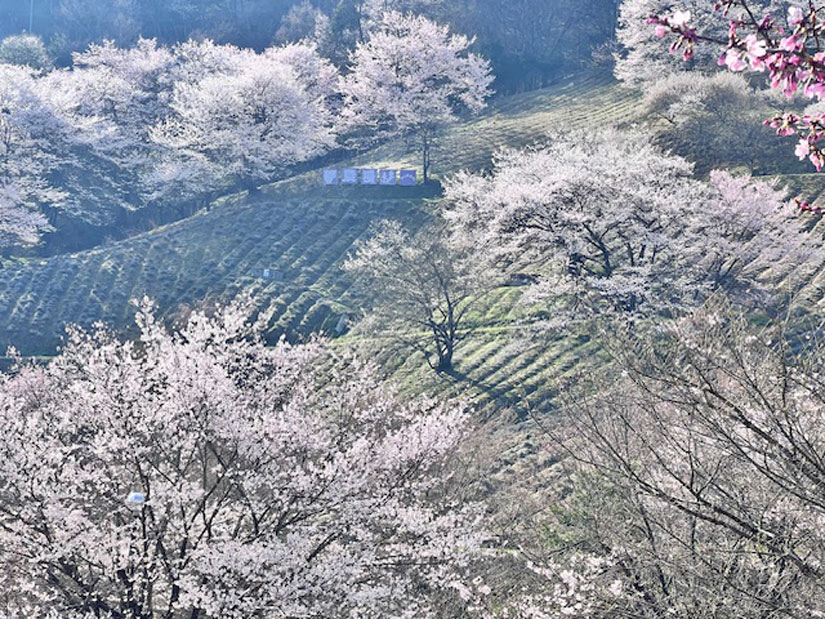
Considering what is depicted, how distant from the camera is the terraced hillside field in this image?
117 ft

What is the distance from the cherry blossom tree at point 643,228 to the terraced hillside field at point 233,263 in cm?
1074

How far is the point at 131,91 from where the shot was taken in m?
54.2

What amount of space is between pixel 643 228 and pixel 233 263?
21862 mm

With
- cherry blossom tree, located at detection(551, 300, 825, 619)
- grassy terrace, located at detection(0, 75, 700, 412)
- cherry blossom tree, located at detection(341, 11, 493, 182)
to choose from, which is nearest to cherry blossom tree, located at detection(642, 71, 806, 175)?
grassy terrace, located at detection(0, 75, 700, 412)

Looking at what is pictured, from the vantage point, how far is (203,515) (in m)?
12.1

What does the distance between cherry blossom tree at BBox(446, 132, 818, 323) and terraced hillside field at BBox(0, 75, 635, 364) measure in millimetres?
10737

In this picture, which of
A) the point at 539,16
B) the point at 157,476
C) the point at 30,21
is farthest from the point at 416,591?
the point at 30,21

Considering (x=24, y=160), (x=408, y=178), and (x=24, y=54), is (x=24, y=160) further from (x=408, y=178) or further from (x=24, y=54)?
(x=24, y=54)

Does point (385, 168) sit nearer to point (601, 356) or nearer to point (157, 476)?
point (601, 356)

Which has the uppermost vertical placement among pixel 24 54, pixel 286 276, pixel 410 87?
pixel 24 54

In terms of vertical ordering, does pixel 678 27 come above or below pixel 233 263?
above

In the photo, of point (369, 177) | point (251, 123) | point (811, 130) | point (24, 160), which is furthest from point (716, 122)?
point (811, 130)

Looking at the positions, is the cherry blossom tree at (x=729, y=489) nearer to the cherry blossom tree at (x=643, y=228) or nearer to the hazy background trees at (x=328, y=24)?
the cherry blossom tree at (x=643, y=228)

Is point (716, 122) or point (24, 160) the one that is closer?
point (716, 122)
